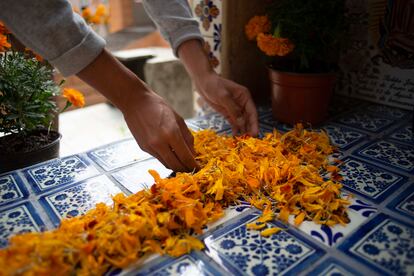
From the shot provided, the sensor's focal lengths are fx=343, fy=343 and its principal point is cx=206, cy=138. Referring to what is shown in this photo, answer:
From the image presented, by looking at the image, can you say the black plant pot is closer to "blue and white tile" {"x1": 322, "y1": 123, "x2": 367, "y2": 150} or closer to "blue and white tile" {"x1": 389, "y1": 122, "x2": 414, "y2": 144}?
"blue and white tile" {"x1": 322, "y1": 123, "x2": 367, "y2": 150}

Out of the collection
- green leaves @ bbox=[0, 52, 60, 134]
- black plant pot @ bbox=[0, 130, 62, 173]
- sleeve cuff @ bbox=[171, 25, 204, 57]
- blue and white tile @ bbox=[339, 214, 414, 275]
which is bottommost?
black plant pot @ bbox=[0, 130, 62, 173]

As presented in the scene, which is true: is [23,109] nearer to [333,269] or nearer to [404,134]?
[333,269]

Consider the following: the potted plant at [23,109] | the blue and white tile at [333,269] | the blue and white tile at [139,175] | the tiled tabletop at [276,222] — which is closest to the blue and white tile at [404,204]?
the tiled tabletop at [276,222]

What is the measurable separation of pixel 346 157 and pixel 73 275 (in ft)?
1.94

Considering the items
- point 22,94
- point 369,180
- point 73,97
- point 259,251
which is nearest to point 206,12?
point 73,97

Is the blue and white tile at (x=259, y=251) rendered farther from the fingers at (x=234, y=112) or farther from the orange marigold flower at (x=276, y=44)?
the orange marigold flower at (x=276, y=44)

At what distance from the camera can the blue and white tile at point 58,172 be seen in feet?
2.23

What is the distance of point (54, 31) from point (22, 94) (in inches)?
16.4

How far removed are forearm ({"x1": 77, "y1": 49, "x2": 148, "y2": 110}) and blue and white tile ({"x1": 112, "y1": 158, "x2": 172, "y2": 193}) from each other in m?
0.16

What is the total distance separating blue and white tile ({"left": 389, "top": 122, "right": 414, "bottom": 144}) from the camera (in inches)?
33.3

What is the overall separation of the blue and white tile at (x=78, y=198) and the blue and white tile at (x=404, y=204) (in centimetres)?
49

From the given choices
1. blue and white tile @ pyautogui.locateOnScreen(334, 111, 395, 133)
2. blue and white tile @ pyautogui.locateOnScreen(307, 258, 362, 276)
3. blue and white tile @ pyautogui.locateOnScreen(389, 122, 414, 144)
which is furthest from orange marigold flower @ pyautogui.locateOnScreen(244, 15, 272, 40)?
blue and white tile @ pyautogui.locateOnScreen(307, 258, 362, 276)

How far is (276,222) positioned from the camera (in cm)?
55

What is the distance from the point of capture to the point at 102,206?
56 cm
